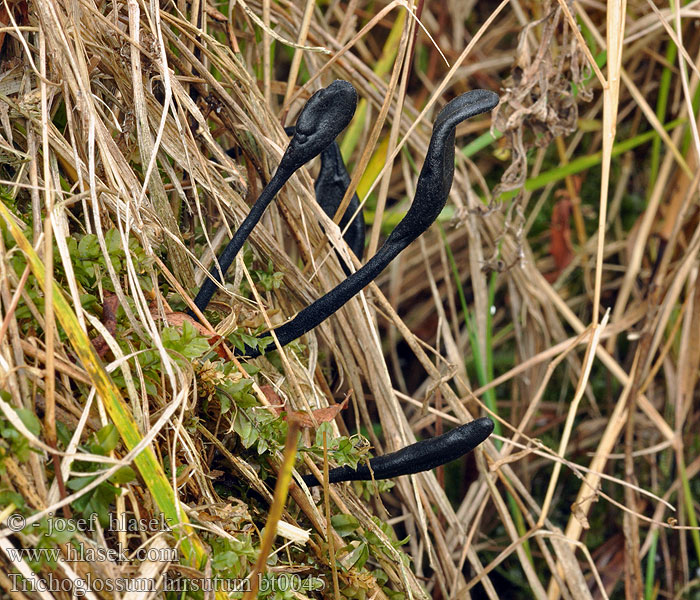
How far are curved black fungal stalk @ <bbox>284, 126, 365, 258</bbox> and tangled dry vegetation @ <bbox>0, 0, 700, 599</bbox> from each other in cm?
3

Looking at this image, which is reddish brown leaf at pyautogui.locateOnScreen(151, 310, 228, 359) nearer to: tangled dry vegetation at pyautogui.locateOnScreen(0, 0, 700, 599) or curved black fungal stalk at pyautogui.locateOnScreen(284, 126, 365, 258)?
tangled dry vegetation at pyautogui.locateOnScreen(0, 0, 700, 599)

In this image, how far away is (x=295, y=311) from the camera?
3.09 ft

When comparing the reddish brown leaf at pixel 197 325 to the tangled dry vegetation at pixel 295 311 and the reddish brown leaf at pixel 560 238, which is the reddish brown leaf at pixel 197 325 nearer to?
the tangled dry vegetation at pixel 295 311

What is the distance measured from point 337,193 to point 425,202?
0.81 ft

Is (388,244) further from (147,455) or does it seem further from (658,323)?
(658,323)

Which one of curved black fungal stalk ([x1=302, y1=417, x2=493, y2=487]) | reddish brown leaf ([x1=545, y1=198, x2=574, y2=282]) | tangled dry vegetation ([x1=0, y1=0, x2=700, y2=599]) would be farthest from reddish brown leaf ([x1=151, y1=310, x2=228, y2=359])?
reddish brown leaf ([x1=545, y1=198, x2=574, y2=282])

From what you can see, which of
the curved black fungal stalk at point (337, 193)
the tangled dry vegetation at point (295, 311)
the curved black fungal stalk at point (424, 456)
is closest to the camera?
the tangled dry vegetation at point (295, 311)

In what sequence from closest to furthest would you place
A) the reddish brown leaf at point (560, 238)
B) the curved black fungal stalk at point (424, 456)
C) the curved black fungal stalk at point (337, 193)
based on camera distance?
the curved black fungal stalk at point (424, 456) < the curved black fungal stalk at point (337, 193) < the reddish brown leaf at point (560, 238)

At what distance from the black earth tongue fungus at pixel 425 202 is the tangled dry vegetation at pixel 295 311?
0.24 feet

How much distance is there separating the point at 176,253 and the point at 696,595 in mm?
1110

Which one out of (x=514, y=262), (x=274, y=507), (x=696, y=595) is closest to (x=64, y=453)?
(x=274, y=507)

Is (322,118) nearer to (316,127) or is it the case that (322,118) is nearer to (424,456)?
(316,127)

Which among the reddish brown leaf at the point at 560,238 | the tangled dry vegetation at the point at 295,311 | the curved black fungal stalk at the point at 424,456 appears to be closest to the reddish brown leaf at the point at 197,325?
the tangled dry vegetation at the point at 295,311

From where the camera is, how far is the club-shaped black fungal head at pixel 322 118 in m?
0.73
